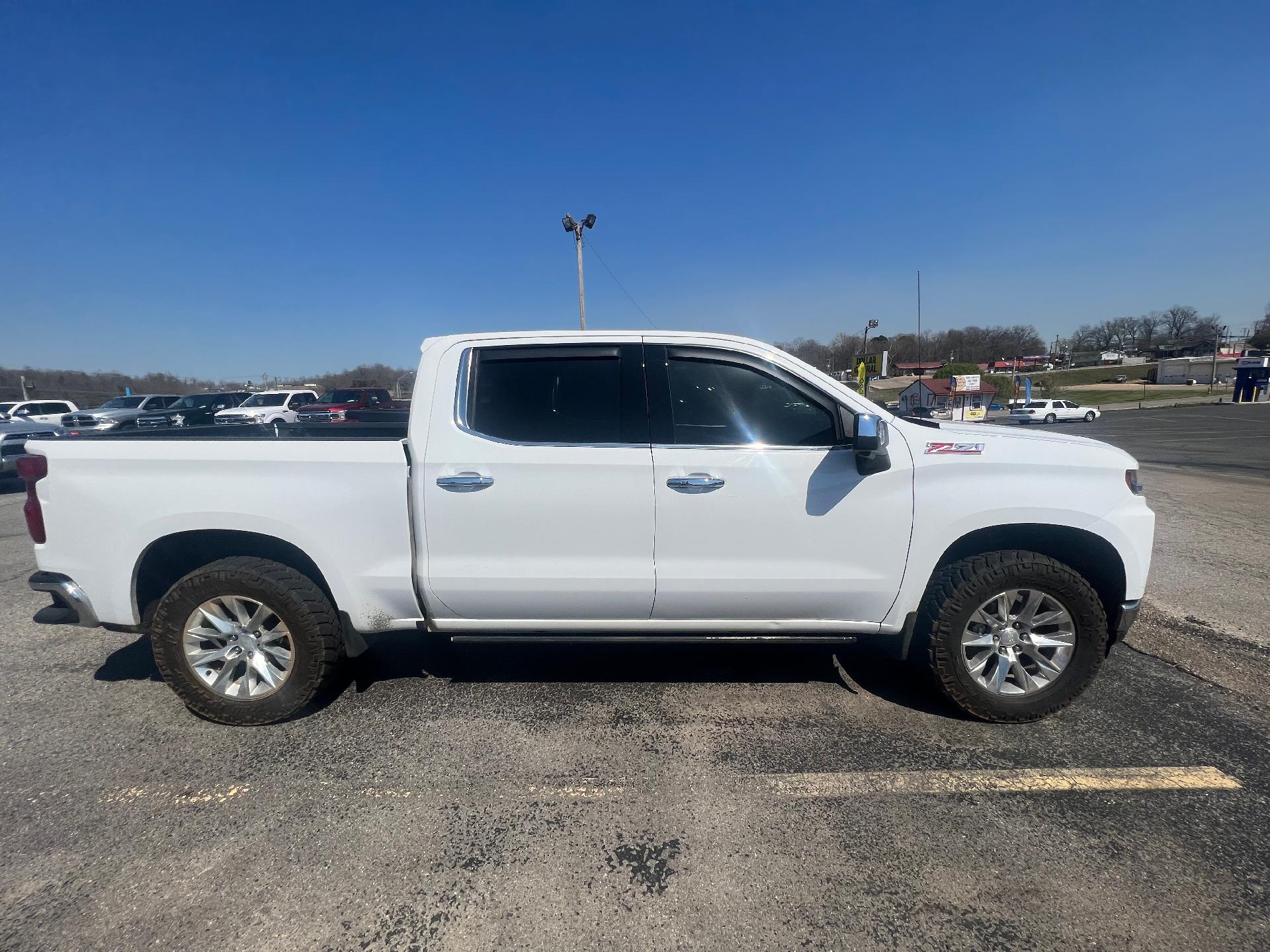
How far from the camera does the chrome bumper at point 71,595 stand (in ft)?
9.90

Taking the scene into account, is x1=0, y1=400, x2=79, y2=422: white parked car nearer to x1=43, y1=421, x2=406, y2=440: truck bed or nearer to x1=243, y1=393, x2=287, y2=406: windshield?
x1=243, y1=393, x2=287, y2=406: windshield

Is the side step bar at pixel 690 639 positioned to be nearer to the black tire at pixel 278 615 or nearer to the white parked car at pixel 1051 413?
the black tire at pixel 278 615

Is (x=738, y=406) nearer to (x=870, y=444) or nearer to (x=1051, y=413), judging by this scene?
(x=870, y=444)

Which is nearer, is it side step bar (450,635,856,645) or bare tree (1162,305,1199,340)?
side step bar (450,635,856,645)

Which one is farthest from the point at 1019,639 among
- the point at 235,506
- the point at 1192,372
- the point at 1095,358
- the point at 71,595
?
the point at 1095,358

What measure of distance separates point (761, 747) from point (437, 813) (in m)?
1.47

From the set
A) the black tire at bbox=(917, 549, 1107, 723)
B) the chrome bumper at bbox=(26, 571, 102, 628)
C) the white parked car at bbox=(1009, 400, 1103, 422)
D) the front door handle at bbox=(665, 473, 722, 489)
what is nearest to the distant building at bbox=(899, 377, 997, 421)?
the white parked car at bbox=(1009, 400, 1103, 422)

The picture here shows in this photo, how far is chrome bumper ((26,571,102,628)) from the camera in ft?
9.90

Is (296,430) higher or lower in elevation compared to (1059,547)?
higher

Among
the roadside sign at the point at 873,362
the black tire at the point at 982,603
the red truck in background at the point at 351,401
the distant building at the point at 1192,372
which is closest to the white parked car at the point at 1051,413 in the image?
the roadside sign at the point at 873,362

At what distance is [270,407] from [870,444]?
80.5 ft

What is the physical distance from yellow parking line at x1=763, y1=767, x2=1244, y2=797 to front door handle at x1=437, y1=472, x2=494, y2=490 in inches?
72.2

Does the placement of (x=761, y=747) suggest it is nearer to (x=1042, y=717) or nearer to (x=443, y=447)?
(x=1042, y=717)

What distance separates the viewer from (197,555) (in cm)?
320
